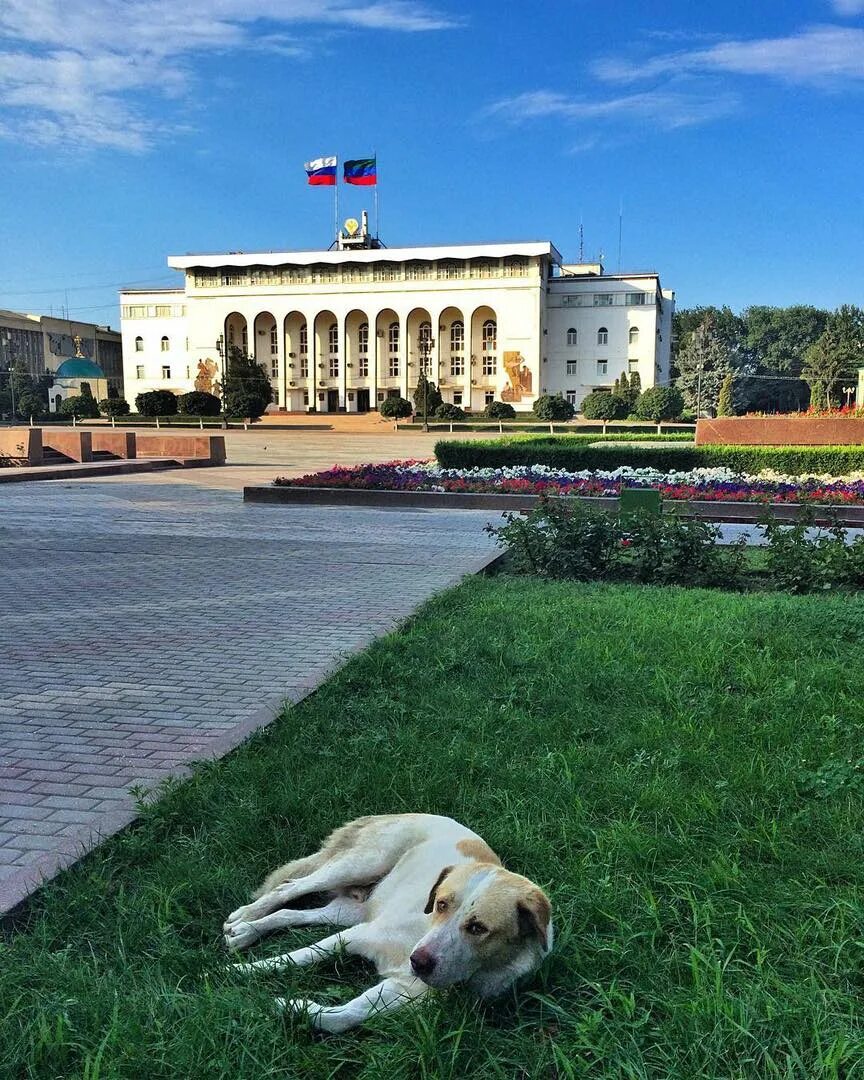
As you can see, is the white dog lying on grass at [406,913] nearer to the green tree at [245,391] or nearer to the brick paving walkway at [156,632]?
the brick paving walkway at [156,632]

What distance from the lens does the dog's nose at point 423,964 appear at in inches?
75.5

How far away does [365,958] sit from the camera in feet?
7.50

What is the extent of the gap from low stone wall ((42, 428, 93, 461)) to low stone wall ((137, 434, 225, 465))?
86.4 inches

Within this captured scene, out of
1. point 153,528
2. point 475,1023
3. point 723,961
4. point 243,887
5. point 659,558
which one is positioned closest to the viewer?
point 475,1023

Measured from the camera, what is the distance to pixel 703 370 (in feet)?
226

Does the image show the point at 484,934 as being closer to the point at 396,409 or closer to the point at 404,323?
the point at 396,409

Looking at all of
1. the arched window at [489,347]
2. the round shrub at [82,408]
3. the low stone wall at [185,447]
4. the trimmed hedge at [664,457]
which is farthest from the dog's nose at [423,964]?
the arched window at [489,347]

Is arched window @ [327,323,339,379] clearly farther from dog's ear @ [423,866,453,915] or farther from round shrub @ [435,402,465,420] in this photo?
dog's ear @ [423,866,453,915]

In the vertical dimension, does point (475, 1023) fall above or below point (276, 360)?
below

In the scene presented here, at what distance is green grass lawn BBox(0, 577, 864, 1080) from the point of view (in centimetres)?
195

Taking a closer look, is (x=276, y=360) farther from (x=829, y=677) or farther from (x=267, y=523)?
(x=829, y=677)

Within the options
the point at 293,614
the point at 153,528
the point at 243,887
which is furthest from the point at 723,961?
the point at 153,528

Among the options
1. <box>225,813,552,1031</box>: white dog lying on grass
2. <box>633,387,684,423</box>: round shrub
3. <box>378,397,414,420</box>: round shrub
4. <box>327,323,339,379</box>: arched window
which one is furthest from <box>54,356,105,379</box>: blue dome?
<box>225,813,552,1031</box>: white dog lying on grass

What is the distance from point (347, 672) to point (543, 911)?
2.94 m
